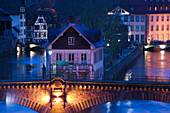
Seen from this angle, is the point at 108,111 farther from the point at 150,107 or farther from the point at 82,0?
the point at 82,0

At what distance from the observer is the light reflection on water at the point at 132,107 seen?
65.0 metres

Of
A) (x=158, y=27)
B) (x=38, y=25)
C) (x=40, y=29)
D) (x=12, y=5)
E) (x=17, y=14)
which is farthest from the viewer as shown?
(x=38, y=25)

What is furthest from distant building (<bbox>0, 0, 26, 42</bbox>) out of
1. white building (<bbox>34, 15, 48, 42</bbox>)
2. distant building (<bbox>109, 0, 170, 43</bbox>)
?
distant building (<bbox>109, 0, 170, 43</bbox>)

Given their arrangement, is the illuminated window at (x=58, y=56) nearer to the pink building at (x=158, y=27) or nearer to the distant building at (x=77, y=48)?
the distant building at (x=77, y=48)

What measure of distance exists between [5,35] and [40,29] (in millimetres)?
36777

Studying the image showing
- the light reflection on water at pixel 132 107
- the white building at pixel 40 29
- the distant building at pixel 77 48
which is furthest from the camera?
the white building at pixel 40 29

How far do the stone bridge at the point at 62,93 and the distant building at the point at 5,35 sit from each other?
81197 millimetres

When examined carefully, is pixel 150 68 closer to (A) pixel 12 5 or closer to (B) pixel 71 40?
(B) pixel 71 40

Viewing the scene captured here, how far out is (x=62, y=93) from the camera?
1948 inches

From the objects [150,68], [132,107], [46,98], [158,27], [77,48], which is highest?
[158,27]

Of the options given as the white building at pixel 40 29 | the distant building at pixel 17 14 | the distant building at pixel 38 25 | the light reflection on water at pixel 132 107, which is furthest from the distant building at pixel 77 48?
the white building at pixel 40 29

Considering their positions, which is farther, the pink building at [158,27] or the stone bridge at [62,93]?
the pink building at [158,27]

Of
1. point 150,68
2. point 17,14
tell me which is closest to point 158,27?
point 17,14

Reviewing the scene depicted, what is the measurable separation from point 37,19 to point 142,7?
34579mm
